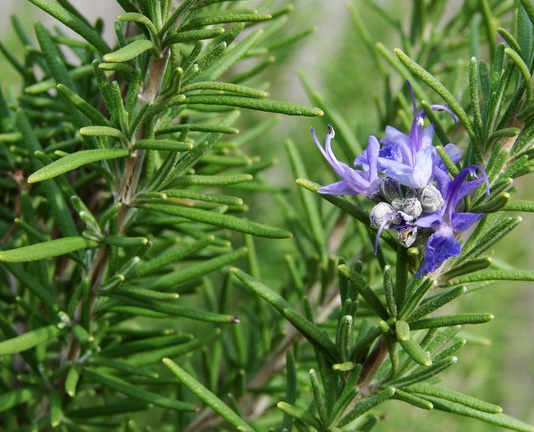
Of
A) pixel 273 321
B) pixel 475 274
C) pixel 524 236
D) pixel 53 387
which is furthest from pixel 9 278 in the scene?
pixel 524 236

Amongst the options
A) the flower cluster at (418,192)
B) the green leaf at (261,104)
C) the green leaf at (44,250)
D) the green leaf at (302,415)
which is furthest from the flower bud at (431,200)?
the green leaf at (44,250)

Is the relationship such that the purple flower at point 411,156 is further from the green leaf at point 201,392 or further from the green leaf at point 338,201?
the green leaf at point 201,392

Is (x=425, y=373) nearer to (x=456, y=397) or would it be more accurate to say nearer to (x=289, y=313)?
(x=456, y=397)

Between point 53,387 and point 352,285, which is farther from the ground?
point 352,285

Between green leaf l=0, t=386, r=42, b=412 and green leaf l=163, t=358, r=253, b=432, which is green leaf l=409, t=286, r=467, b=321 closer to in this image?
green leaf l=163, t=358, r=253, b=432

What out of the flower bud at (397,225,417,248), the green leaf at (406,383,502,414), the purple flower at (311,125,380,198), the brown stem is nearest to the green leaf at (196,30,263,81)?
the brown stem

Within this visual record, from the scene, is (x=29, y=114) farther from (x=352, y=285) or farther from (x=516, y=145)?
(x=516, y=145)
